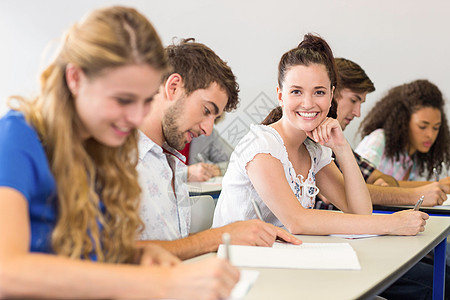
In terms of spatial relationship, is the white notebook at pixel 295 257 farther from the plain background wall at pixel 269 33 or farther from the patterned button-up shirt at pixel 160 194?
the plain background wall at pixel 269 33

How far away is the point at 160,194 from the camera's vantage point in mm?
1459

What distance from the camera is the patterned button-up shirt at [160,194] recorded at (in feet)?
4.66

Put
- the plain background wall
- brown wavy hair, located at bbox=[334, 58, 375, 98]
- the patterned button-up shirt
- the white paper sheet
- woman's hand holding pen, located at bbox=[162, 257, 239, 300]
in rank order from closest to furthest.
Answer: woman's hand holding pen, located at bbox=[162, 257, 239, 300] → the white paper sheet → the patterned button-up shirt → brown wavy hair, located at bbox=[334, 58, 375, 98] → the plain background wall

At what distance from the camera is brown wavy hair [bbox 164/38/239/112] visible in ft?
5.06

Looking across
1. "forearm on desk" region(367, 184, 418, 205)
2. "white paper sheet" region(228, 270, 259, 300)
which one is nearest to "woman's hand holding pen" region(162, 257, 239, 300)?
"white paper sheet" region(228, 270, 259, 300)

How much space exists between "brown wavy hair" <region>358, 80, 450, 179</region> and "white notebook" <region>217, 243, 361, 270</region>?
2.22 meters

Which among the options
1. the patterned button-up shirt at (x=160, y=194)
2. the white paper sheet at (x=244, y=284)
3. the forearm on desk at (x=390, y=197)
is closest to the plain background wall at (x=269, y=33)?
the forearm on desk at (x=390, y=197)

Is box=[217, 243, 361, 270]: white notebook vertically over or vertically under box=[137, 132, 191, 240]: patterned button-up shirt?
under

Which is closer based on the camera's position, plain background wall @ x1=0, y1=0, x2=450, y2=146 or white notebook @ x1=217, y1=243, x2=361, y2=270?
white notebook @ x1=217, y1=243, x2=361, y2=270

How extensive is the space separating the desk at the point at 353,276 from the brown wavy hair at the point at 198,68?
0.54 m

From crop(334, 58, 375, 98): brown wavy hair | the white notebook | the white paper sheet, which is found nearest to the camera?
the white paper sheet

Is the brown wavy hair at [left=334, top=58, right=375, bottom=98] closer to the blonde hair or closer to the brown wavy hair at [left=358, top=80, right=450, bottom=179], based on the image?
the brown wavy hair at [left=358, top=80, right=450, bottom=179]

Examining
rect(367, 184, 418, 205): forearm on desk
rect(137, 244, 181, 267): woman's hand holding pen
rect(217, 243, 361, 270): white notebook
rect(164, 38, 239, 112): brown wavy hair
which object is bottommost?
rect(367, 184, 418, 205): forearm on desk

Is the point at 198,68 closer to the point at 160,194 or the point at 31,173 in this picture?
the point at 160,194
